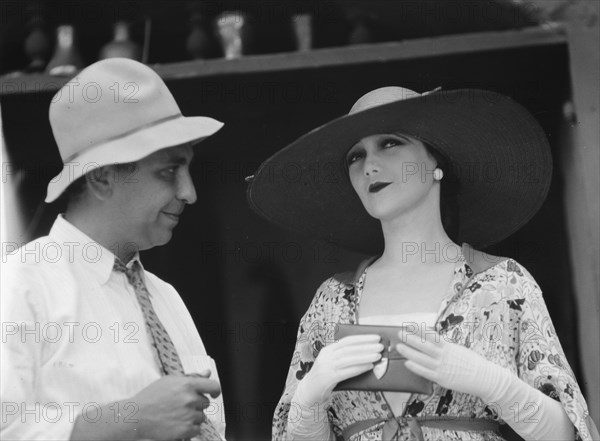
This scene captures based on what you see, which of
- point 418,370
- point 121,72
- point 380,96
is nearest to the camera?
point 418,370

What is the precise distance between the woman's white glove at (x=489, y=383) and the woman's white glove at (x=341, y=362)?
64 mm

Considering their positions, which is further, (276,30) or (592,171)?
(276,30)

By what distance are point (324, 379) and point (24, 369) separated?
0.66 m

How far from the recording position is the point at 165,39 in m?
4.14

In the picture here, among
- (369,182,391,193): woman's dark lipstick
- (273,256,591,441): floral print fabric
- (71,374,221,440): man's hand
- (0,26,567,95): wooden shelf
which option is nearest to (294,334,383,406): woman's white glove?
(273,256,591,441): floral print fabric

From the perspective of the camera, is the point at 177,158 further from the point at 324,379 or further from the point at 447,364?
the point at 447,364

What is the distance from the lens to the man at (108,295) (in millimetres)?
2385

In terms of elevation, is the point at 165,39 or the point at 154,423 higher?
the point at 165,39

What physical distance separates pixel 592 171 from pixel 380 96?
956 mm

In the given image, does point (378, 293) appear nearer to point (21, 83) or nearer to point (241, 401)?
point (241, 401)

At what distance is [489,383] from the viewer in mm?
2572

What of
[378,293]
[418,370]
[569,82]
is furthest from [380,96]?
[569,82]

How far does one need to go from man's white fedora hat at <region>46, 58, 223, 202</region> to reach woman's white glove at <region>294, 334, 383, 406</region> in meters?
0.58

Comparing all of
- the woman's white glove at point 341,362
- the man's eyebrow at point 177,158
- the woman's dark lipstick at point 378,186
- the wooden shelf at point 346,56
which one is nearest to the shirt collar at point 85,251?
the man's eyebrow at point 177,158
